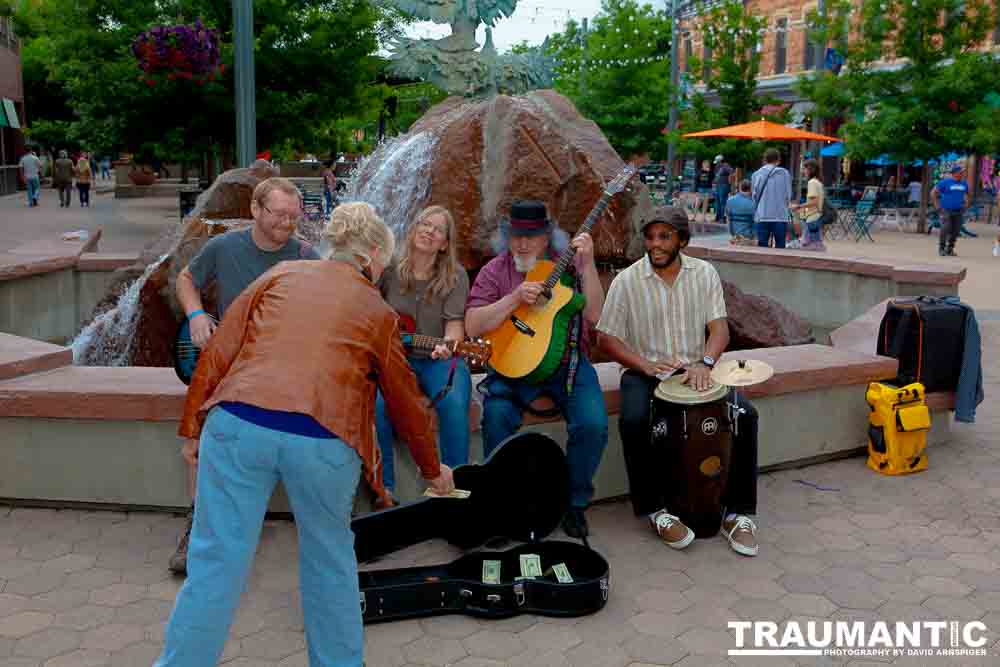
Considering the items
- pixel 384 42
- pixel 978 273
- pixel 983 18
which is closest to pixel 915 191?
pixel 983 18

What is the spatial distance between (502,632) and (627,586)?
69cm

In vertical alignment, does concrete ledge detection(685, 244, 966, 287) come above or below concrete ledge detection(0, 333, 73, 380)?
above

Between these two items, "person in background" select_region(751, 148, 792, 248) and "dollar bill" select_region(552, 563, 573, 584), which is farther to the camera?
"person in background" select_region(751, 148, 792, 248)

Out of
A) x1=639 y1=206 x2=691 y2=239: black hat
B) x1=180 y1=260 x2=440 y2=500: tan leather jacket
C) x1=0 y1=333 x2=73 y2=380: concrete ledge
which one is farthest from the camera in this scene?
x1=0 y1=333 x2=73 y2=380: concrete ledge

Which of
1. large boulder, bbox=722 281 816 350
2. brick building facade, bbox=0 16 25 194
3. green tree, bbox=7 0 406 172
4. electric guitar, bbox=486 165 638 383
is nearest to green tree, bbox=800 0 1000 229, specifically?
green tree, bbox=7 0 406 172

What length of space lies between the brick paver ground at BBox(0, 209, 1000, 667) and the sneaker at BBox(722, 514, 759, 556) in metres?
0.06

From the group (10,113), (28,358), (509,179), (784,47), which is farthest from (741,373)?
(784,47)

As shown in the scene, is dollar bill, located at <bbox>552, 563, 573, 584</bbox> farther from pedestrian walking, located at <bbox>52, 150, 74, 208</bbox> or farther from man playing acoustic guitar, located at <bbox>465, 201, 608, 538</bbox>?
pedestrian walking, located at <bbox>52, 150, 74, 208</bbox>

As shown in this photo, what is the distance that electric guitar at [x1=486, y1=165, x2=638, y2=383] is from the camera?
193 inches

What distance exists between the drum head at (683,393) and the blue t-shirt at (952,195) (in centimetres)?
1572

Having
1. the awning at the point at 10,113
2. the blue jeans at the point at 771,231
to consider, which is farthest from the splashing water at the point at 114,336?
the awning at the point at 10,113

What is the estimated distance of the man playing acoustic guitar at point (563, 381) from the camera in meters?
4.94

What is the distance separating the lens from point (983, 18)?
24062 millimetres

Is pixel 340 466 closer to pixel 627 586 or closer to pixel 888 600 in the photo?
pixel 627 586
